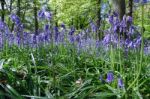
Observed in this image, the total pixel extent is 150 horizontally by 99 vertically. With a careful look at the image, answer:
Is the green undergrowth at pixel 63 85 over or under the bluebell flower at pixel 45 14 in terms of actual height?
under

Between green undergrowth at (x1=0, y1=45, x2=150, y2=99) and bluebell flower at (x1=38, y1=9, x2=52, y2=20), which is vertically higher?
bluebell flower at (x1=38, y1=9, x2=52, y2=20)

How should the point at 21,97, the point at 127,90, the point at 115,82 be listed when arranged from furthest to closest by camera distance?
the point at 115,82 → the point at 127,90 → the point at 21,97

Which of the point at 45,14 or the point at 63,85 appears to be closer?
the point at 45,14

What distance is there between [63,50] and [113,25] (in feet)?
7.92

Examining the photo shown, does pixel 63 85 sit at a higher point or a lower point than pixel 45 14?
lower

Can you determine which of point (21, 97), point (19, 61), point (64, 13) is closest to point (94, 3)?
point (64, 13)

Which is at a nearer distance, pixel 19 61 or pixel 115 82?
pixel 115 82

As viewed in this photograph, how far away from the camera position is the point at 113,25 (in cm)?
373

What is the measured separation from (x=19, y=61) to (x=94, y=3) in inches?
711

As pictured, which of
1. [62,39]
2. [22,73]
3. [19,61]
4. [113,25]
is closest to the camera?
[22,73]

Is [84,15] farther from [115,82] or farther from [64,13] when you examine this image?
[115,82]

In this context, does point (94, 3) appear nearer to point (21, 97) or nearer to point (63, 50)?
point (63, 50)

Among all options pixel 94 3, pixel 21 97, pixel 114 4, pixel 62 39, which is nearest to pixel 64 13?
pixel 94 3

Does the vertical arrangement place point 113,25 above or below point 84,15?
above
